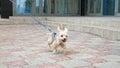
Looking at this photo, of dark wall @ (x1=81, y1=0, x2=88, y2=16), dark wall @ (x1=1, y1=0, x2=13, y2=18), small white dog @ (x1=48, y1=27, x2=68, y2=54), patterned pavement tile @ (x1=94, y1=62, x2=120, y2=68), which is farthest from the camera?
dark wall @ (x1=81, y1=0, x2=88, y2=16)

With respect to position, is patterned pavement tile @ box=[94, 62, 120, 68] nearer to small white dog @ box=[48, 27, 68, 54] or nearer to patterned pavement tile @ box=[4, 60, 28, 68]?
small white dog @ box=[48, 27, 68, 54]

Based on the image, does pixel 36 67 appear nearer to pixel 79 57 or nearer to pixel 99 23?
pixel 79 57

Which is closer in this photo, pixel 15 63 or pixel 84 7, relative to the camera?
pixel 15 63

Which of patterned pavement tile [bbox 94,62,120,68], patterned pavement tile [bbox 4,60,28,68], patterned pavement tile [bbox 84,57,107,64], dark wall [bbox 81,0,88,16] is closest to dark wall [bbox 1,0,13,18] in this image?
dark wall [bbox 81,0,88,16]

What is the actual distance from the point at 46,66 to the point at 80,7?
15951mm

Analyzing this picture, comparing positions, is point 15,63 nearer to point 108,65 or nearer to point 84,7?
point 108,65

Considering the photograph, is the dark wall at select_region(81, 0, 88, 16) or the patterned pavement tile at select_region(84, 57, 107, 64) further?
the dark wall at select_region(81, 0, 88, 16)

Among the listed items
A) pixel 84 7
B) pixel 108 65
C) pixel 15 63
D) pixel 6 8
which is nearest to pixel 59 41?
pixel 15 63

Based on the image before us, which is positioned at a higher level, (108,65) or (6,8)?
(6,8)

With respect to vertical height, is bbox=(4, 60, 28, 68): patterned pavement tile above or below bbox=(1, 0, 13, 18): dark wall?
below

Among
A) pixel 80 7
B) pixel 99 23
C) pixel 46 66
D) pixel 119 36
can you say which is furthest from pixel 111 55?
pixel 80 7

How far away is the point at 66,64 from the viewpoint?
374 cm

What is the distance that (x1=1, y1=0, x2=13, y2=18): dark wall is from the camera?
16539 millimetres

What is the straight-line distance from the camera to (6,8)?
54.6 feet
